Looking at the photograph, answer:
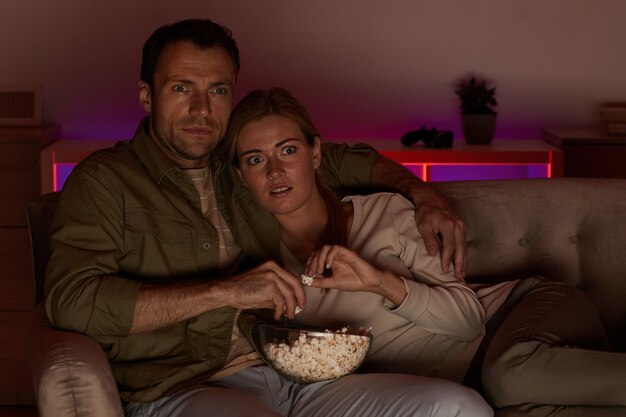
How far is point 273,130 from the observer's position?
2352 millimetres

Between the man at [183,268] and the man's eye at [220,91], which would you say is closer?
the man at [183,268]

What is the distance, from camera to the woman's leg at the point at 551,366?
2.06 meters

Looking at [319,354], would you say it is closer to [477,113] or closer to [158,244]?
[158,244]

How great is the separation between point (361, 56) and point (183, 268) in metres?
1.98

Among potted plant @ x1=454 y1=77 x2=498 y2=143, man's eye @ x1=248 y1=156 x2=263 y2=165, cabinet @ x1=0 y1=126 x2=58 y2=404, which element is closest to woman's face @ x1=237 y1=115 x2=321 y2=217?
man's eye @ x1=248 y1=156 x2=263 y2=165

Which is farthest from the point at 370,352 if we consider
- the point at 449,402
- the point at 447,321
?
the point at 449,402

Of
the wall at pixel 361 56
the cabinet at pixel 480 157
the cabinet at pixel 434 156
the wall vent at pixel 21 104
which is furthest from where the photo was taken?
the wall at pixel 361 56

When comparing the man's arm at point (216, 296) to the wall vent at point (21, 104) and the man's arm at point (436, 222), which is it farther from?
the wall vent at point (21, 104)

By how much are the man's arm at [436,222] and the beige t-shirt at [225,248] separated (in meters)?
0.45

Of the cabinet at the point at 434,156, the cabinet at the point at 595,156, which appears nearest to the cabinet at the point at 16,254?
the cabinet at the point at 434,156

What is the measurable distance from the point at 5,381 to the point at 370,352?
1.87m

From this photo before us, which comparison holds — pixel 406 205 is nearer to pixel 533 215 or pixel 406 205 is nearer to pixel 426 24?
pixel 533 215

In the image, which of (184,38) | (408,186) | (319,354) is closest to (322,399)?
(319,354)

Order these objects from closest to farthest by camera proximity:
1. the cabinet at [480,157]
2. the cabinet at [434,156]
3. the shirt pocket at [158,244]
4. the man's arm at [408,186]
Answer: the shirt pocket at [158,244]
the man's arm at [408,186]
the cabinet at [434,156]
the cabinet at [480,157]
